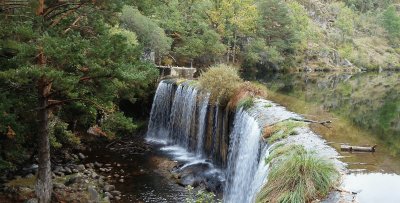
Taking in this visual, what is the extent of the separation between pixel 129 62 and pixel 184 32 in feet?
81.9

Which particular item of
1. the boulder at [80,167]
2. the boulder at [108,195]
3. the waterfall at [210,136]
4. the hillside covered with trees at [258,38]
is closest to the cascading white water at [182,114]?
the waterfall at [210,136]

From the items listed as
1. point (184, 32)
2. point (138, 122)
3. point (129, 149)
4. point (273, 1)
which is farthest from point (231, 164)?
point (273, 1)

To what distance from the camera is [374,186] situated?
855 cm

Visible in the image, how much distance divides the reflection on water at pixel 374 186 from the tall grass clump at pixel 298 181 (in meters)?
0.51

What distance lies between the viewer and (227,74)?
17.8m

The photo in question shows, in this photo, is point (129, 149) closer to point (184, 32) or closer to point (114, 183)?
point (114, 183)

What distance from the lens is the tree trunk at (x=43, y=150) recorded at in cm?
1124

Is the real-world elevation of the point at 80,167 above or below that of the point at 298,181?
below

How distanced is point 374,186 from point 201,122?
12447 millimetres

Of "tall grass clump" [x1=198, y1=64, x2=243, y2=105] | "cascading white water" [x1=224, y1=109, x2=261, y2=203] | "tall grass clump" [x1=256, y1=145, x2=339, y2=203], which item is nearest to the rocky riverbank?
"cascading white water" [x1=224, y1=109, x2=261, y2=203]

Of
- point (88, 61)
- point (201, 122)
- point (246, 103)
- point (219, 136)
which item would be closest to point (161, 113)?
point (201, 122)

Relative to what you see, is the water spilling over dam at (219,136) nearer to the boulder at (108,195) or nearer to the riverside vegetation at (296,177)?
the riverside vegetation at (296,177)

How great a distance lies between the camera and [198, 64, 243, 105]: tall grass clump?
17.8 meters

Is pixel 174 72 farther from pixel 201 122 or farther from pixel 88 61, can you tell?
pixel 88 61
